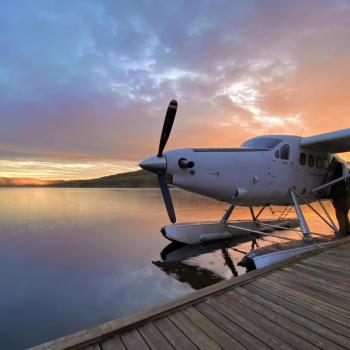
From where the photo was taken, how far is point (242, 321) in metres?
2.63

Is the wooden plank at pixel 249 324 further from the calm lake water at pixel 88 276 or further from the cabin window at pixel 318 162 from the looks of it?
the cabin window at pixel 318 162

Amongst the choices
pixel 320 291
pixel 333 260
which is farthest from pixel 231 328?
pixel 333 260

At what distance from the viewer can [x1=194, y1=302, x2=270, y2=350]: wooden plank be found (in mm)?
2242

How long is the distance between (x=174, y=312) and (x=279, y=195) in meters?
6.17

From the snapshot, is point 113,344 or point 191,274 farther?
point 191,274

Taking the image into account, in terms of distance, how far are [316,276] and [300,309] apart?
139 cm

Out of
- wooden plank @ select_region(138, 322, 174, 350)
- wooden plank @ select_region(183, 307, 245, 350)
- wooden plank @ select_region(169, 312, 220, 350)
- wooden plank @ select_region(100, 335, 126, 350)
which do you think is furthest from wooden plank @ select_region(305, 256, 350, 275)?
wooden plank @ select_region(100, 335, 126, 350)

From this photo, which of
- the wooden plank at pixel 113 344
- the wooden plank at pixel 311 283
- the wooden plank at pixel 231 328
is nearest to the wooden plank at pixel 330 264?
the wooden plank at pixel 311 283

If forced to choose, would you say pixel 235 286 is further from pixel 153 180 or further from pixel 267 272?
pixel 153 180

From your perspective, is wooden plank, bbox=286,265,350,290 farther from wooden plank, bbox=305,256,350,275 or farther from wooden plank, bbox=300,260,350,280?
wooden plank, bbox=305,256,350,275

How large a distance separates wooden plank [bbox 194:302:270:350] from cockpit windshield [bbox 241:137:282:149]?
5.88m

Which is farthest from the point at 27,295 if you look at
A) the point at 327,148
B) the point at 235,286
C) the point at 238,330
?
the point at 327,148

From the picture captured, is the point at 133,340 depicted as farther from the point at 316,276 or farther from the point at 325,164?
the point at 325,164

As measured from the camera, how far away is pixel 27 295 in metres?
6.19
